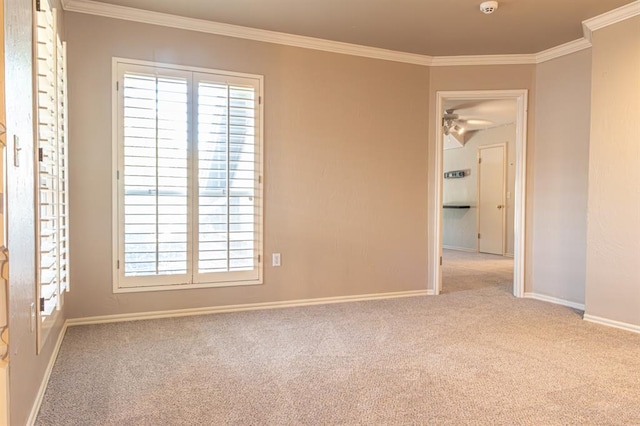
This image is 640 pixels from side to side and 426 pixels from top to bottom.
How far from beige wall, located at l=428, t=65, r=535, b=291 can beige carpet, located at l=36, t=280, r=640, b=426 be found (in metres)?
1.13

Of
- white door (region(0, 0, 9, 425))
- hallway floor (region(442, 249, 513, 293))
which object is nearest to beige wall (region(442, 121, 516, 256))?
hallway floor (region(442, 249, 513, 293))

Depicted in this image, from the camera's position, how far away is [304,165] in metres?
3.66

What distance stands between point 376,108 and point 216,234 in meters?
1.93

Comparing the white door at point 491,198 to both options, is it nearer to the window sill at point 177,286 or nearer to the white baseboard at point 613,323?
the white baseboard at point 613,323

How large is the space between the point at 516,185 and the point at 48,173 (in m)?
3.95

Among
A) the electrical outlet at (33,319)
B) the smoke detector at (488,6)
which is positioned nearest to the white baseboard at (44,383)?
the electrical outlet at (33,319)

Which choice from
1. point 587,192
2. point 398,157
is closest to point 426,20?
point 398,157

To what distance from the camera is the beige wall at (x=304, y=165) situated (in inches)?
119

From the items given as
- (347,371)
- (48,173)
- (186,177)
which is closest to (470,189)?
(186,177)

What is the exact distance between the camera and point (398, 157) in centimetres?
402

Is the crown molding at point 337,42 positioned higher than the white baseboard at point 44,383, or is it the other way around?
the crown molding at point 337,42

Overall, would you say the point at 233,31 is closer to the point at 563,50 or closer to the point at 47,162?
the point at 47,162

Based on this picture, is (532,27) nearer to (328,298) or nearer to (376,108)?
(376,108)

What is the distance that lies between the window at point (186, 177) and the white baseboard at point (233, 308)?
0.21 metres
